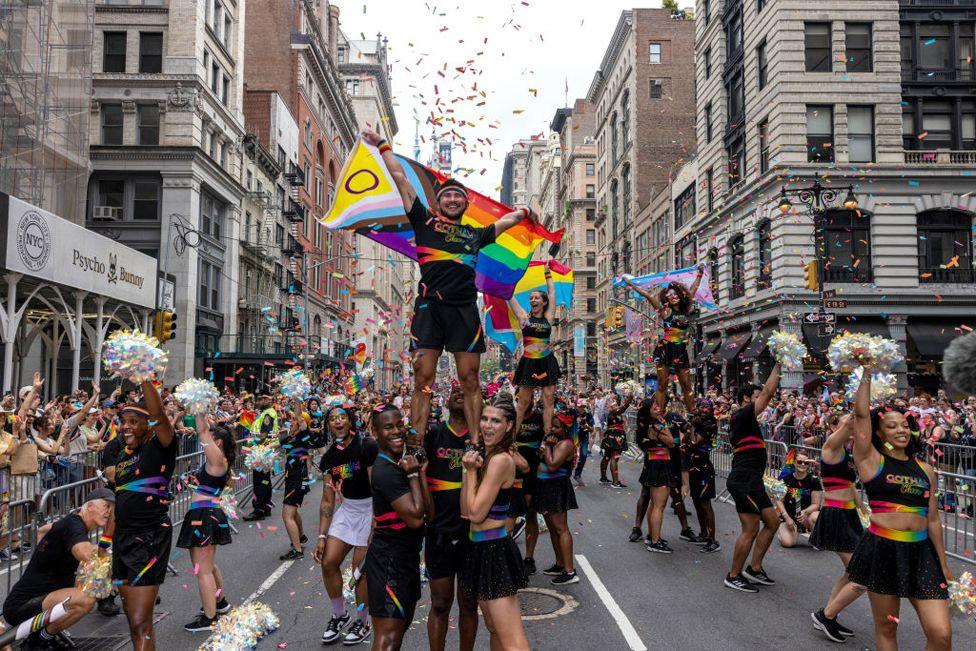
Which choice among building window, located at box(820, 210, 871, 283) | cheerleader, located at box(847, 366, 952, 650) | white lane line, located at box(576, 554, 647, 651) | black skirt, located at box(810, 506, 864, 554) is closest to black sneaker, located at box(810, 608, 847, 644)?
black skirt, located at box(810, 506, 864, 554)

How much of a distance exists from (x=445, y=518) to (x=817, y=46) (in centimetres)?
2995

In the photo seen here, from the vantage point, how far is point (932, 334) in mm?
27812

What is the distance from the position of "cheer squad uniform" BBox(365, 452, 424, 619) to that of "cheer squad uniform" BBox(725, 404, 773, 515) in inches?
162

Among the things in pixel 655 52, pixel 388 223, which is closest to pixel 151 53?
pixel 388 223

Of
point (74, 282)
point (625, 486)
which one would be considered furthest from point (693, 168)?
point (74, 282)

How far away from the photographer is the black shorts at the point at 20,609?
5.70 meters

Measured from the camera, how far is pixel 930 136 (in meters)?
28.9

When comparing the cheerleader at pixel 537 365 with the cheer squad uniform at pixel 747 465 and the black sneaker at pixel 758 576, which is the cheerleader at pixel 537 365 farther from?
the black sneaker at pixel 758 576

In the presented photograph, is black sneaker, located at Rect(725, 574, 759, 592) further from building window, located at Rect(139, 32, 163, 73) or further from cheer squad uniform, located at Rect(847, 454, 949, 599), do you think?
building window, located at Rect(139, 32, 163, 73)

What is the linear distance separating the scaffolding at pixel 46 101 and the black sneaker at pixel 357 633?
58.3 feet

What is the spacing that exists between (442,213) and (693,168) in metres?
36.7

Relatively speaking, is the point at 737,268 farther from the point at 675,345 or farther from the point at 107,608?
the point at 107,608

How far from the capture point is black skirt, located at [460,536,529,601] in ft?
15.6

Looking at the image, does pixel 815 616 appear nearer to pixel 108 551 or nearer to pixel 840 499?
pixel 840 499
